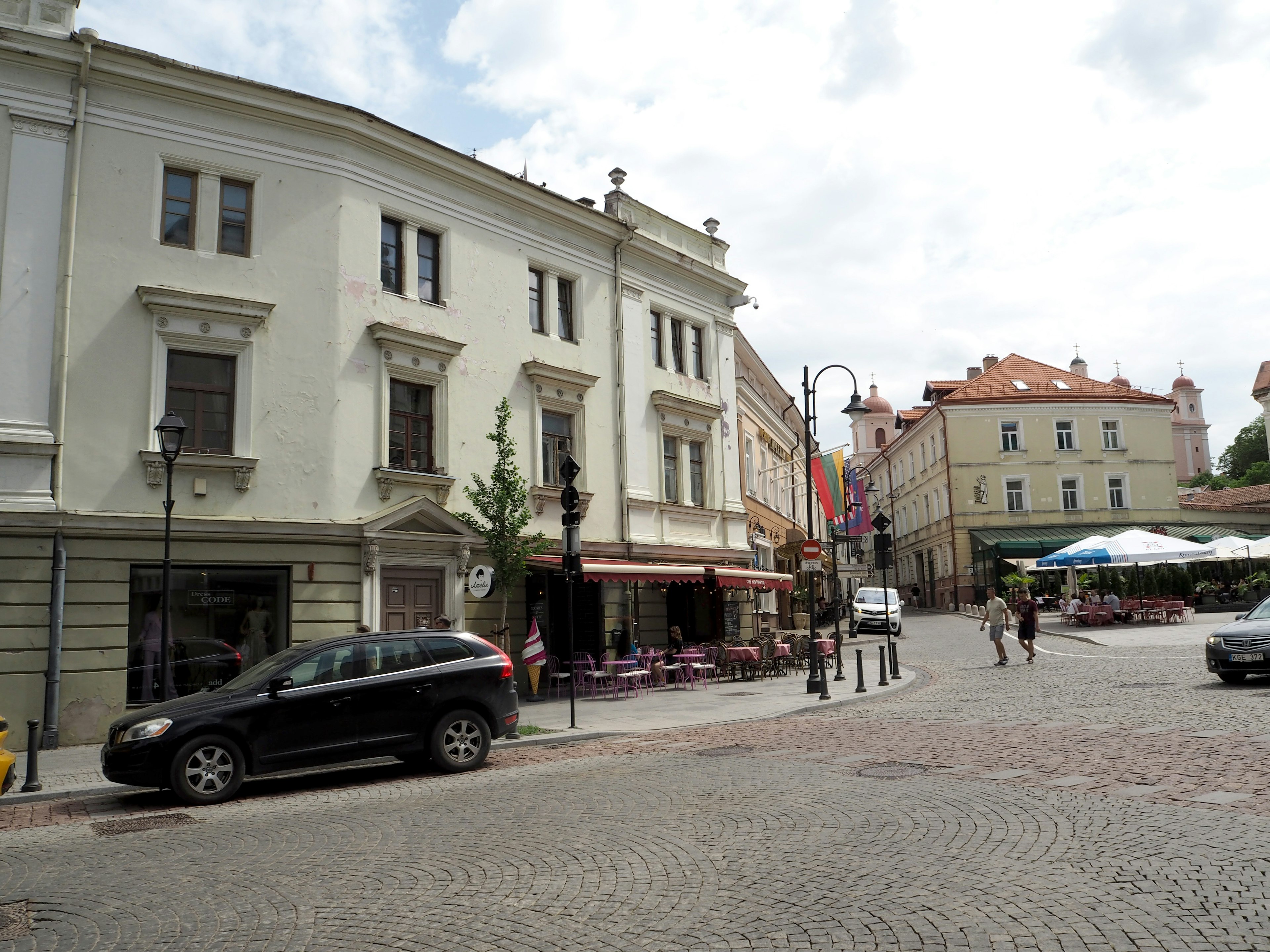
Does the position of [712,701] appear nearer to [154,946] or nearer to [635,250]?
[635,250]

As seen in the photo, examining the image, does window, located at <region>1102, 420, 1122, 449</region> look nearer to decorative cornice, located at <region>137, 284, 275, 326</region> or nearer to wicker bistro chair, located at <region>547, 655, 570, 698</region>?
wicker bistro chair, located at <region>547, 655, 570, 698</region>

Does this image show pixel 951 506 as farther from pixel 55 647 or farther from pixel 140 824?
pixel 140 824

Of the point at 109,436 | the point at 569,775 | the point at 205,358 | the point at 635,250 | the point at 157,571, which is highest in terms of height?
the point at 635,250

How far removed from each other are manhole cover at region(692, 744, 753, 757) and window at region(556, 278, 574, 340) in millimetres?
13091

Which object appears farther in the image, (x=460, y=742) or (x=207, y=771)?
(x=460, y=742)

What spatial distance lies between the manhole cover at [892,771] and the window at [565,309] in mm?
→ 15173

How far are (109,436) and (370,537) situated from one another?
4.54m

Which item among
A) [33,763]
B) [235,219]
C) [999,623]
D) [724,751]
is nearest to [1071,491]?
[999,623]

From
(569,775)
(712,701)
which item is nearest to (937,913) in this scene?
(569,775)

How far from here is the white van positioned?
40.1m

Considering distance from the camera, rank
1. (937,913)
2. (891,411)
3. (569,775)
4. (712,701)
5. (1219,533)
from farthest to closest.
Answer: (891,411), (1219,533), (712,701), (569,775), (937,913)

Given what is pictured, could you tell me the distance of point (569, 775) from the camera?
10938 millimetres

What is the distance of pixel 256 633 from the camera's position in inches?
681

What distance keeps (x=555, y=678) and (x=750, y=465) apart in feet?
53.9
